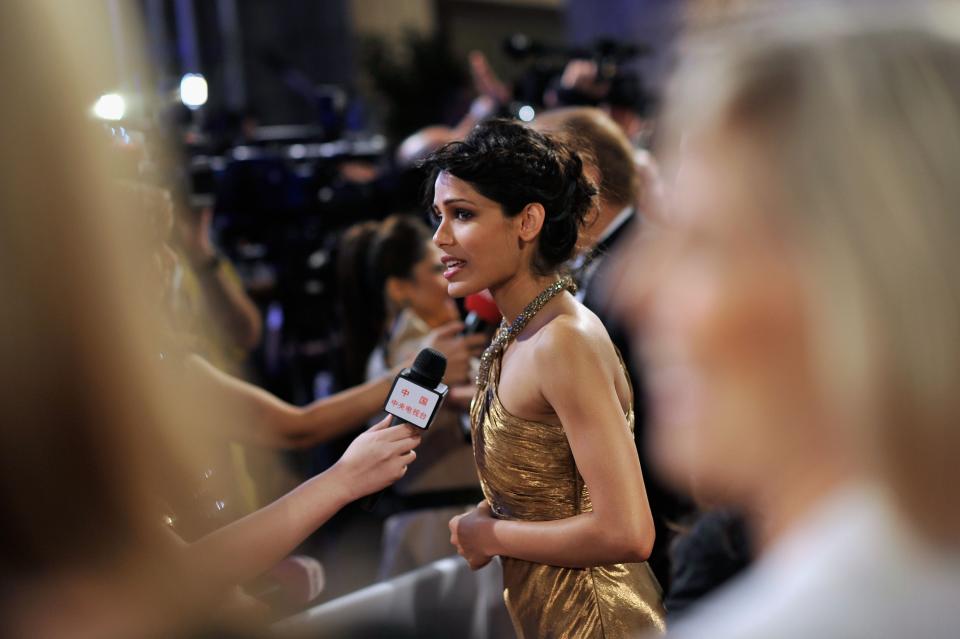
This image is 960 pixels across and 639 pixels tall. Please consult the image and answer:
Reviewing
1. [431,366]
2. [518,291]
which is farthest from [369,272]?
[431,366]

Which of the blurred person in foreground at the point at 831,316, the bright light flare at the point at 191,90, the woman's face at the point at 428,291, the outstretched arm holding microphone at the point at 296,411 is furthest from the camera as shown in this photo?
the bright light flare at the point at 191,90

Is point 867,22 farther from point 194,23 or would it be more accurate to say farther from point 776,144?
point 194,23

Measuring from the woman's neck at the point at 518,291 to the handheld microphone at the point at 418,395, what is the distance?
225 millimetres

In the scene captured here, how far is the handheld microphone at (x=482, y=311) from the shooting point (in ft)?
6.72

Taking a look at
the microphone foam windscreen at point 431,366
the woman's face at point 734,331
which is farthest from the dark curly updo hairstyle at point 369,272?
the woman's face at point 734,331

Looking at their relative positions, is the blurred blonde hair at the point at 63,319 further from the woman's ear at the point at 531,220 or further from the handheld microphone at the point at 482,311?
the handheld microphone at the point at 482,311

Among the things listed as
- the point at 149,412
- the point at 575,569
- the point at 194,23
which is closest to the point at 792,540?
the point at 149,412

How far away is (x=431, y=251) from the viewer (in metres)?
3.08

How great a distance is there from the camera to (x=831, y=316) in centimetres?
51

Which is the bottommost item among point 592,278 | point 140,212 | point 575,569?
point 575,569

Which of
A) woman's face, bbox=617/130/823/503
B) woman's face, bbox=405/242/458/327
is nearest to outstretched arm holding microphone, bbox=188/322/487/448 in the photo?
woman's face, bbox=405/242/458/327

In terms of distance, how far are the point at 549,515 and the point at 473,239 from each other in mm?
500

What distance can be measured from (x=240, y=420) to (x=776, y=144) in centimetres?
180

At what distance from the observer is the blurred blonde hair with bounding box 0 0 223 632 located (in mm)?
674
